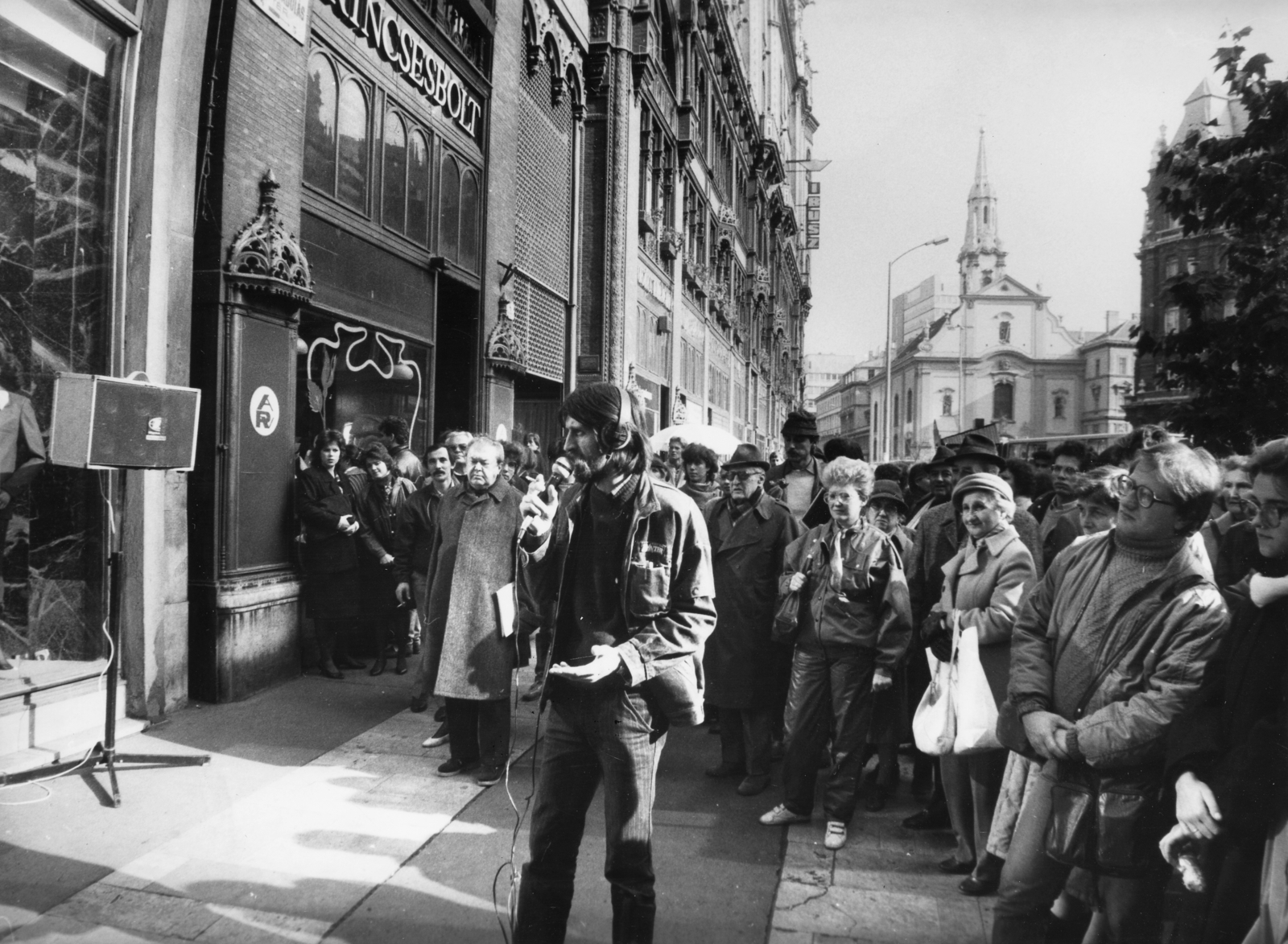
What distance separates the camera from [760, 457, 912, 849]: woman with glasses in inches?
181

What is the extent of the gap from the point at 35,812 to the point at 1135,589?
5018 mm

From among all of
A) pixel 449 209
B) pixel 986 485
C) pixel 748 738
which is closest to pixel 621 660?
pixel 986 485

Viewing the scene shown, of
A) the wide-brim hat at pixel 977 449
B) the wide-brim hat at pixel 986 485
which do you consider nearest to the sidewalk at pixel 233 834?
the wide-brim hat at pixel 986 485

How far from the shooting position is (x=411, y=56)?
9.98m

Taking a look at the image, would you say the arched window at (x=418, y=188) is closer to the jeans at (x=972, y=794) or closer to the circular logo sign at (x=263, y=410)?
the circular logo sign at (x=263, y=410)

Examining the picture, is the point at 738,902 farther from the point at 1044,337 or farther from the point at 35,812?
the point at 1044,337

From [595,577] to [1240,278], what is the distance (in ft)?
18.2

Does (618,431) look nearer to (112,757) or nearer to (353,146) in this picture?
(112,757)

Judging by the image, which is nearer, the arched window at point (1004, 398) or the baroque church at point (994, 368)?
the baroque church at point (994, 368)

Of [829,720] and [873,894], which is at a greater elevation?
[829,720]

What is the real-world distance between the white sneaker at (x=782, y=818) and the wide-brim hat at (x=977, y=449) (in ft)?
8.04

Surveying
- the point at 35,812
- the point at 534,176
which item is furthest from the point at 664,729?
the point at 534,176

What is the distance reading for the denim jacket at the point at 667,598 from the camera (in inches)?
117

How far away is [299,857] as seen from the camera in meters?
4.17
